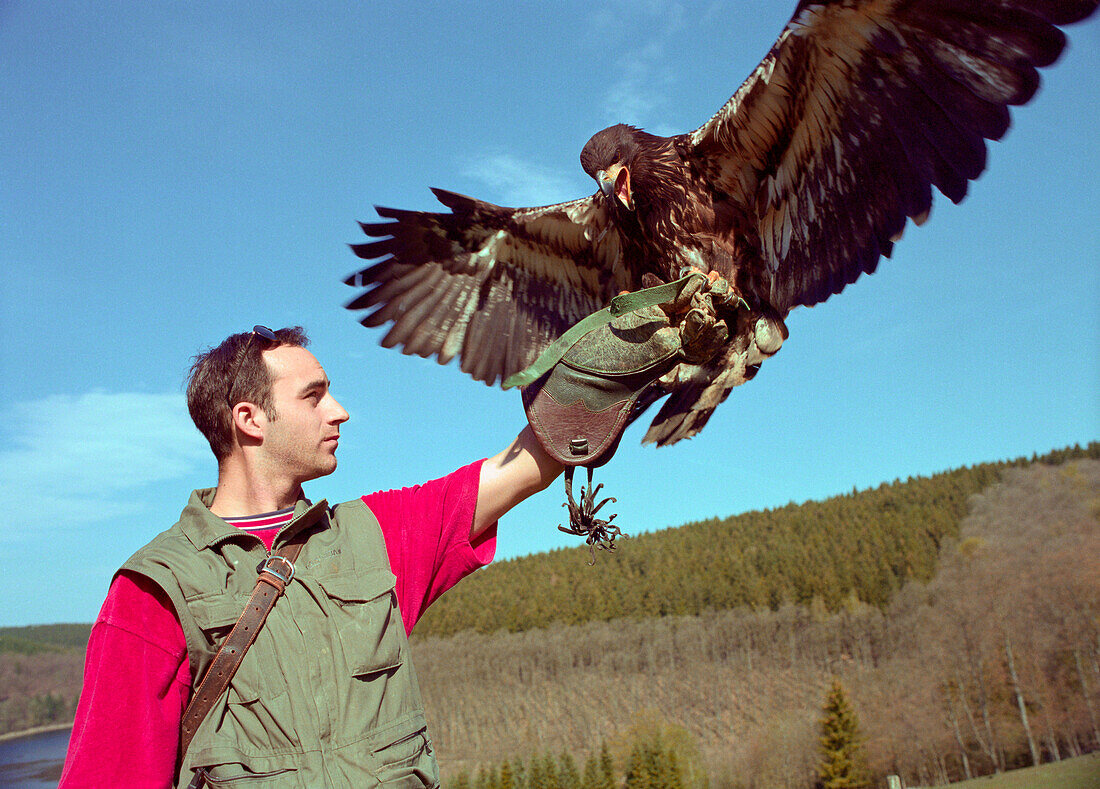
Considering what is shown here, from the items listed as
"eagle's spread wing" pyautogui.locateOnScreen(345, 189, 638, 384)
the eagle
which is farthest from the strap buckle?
"eagle's spread wing" pyautogui.locateOnScreen(345, 189, 638, 384)

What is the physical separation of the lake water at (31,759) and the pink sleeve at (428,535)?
62509mm

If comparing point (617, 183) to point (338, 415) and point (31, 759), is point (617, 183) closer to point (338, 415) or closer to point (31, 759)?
point (338, 415)

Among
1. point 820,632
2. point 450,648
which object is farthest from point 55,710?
point 820,632

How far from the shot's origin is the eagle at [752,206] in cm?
250

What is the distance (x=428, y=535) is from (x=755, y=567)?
84602 millimetres

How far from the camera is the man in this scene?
5.55 ft

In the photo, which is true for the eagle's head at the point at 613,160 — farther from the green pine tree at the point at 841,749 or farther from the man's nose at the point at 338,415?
the green pine tree at the point at 841,749

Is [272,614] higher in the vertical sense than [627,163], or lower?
lower

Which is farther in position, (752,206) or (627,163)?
(627,163)

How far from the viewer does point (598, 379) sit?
2.41 m

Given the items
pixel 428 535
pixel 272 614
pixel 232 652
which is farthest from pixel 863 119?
pixel 232 652

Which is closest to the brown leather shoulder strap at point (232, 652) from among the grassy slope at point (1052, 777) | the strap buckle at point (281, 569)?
the strap buckle at point (281, 569)

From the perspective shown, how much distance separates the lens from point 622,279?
410 cm

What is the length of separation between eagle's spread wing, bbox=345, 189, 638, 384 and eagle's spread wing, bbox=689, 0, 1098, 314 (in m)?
0.92
